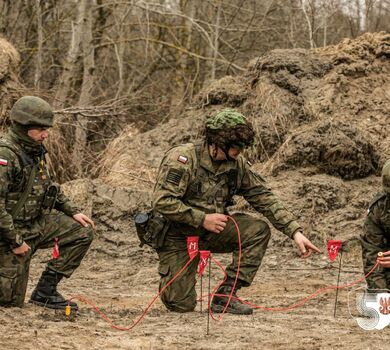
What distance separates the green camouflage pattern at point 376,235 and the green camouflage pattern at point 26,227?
7.30 feet

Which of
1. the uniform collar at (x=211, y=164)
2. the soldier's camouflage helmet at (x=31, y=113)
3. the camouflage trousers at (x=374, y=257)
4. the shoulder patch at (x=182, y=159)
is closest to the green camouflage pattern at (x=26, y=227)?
the soldier's camouflage helmet at (x=31, y=113)

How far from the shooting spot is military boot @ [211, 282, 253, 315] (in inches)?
267

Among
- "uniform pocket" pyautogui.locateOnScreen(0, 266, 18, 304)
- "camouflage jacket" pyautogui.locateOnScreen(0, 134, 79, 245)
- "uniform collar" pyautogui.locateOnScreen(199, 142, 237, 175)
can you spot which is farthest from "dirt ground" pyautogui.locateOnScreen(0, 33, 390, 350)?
"uniform collar" pyautogui.locateOnScreen(199, 142, 237, 175)

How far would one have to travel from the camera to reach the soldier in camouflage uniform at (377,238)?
643cm

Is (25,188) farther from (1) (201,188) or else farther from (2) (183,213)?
(1) (201,188)

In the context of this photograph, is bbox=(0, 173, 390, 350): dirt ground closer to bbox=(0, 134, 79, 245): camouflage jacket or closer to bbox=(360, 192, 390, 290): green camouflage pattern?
bbox=(360, 192, 390, 290): green camouflage pattern

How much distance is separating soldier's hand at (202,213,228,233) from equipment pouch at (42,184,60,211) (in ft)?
3.95

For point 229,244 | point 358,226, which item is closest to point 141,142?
point 358,226

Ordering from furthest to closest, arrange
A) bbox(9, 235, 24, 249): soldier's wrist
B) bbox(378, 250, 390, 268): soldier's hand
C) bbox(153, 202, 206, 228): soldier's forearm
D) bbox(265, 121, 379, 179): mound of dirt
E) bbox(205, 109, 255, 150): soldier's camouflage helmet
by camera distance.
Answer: bbox(265, 121, 379, 179): mound of dirt < bbox(205, 109, 255, 150): soldier's camouflage helmet < bbox(153, 202, 206, 228): soldier's forearm < bbox(9, 235, 24, 249): soldier's wrist < bbox(378, 250, 390, 268): soldier's hand

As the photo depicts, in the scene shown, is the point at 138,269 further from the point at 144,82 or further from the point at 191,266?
the point at 144,82

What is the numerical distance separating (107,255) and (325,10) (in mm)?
8416

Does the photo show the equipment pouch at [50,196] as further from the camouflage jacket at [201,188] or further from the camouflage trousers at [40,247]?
the camouflage jacket at [201,188]

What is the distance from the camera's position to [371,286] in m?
6.45

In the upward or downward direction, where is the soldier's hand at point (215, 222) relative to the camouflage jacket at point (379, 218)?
downward
